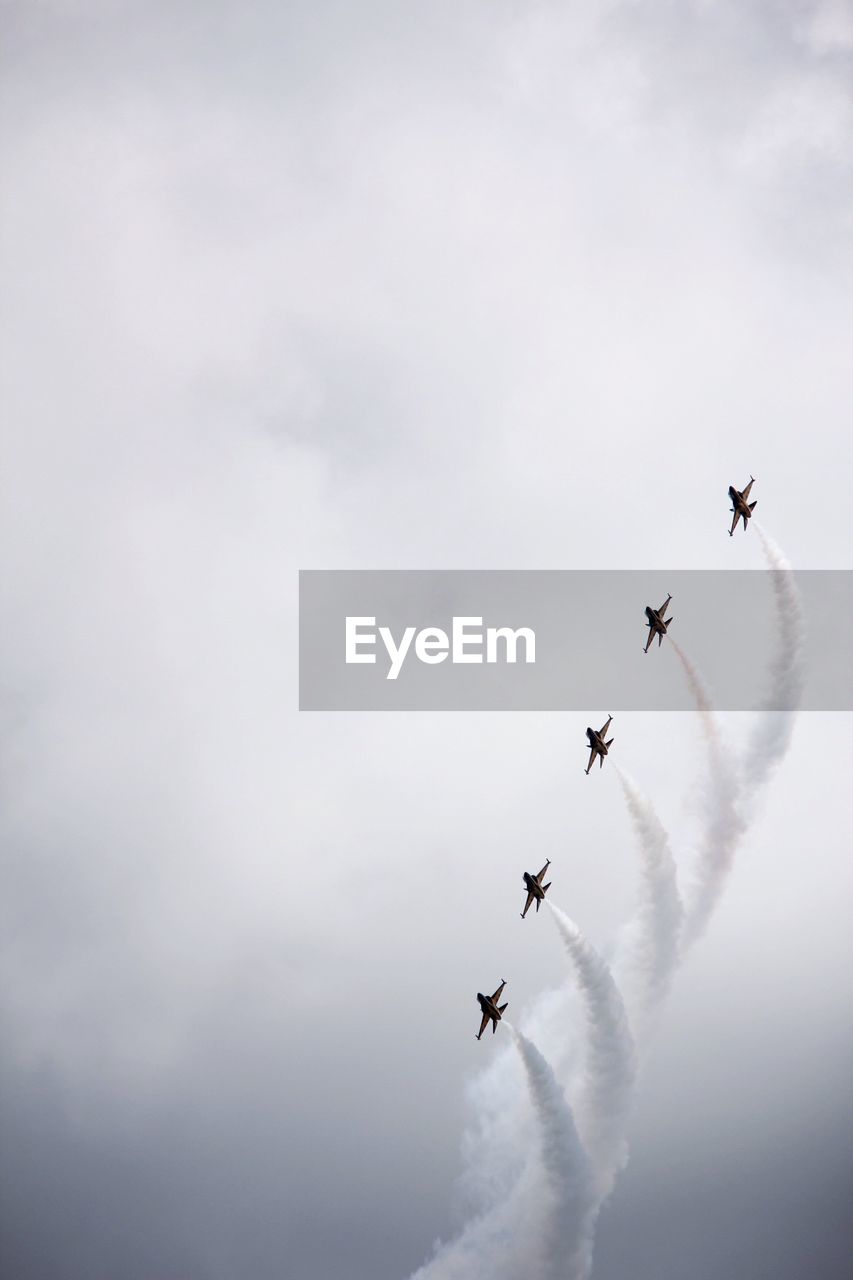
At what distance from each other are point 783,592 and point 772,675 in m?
8.04

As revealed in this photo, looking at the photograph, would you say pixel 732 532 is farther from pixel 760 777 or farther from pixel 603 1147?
pixel 603 1147

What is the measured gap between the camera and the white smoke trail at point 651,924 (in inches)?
6063

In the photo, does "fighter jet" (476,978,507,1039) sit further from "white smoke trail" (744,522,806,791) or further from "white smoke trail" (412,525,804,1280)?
→ "white smoke trail" (744,522,806,791)

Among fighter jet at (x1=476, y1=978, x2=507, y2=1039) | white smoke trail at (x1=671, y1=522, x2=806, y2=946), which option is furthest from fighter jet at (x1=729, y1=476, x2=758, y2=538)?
fighter jet at (x1=476, y1=978, x2=507, y2=1039)

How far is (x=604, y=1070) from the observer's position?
15338 cm

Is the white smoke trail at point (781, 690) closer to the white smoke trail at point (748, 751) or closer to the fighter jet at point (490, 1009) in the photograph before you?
the white smoke trail at point (748, 751)

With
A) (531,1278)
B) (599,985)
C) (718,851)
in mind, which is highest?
(718,851)

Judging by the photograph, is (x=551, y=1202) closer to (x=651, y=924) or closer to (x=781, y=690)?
(x=651, y=924)

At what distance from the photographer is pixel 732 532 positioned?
6058 inches

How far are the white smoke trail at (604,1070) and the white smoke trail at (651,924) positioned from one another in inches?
81.4

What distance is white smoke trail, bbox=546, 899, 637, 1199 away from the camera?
152500 millimetres

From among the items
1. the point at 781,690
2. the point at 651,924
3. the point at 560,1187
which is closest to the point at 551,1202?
the point at 560,1187

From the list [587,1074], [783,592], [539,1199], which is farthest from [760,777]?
[539,1199]

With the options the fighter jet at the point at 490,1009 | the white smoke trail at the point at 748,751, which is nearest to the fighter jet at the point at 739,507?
the white smoke trail at the point at 748,751
